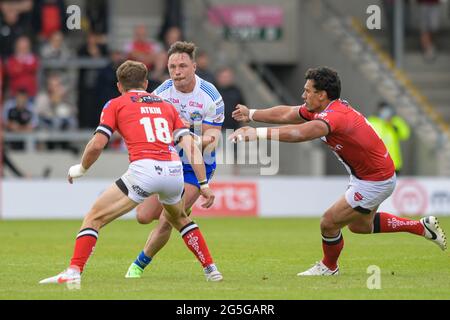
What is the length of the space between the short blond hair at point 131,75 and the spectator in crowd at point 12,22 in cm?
1458

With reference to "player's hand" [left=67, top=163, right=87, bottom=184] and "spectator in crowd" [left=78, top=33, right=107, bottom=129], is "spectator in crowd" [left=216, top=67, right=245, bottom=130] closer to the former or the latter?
"spectator in crowd" [left=78, top=33, right=107, bottom=129]

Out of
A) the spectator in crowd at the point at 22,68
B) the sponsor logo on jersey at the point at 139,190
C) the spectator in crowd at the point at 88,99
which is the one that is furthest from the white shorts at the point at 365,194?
the spectator in crowd at the point at 22,68

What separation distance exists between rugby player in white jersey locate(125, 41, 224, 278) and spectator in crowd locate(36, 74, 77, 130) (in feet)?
42.6

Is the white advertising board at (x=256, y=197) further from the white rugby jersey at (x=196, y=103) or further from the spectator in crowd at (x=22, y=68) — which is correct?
the white rugby jersey at (x=196, y=103)

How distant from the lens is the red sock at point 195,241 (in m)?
11.7

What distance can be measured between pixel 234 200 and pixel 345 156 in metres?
12.1

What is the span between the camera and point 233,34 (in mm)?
29719

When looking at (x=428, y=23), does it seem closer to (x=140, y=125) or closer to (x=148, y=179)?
(x=140, y=125)

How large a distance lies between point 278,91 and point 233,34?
216 centimetres

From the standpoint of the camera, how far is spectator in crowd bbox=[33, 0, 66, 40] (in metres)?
26.4

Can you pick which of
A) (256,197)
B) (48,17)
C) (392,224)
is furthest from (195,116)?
(48,17)

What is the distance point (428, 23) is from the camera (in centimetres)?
3269

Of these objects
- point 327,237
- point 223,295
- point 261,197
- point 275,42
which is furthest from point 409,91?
point 223,295

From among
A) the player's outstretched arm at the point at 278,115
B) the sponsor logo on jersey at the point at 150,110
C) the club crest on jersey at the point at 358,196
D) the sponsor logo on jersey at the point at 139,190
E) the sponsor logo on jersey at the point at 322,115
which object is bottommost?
the club crest on jersey at the point at 358,196
